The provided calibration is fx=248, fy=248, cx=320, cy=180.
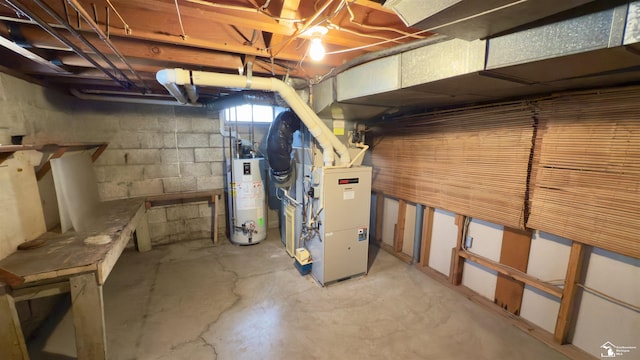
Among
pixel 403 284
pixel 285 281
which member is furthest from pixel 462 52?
pixel 285 281

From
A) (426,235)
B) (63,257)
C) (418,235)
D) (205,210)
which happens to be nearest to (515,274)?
(426,235)

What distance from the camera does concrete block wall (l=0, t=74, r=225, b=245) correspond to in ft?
10.4

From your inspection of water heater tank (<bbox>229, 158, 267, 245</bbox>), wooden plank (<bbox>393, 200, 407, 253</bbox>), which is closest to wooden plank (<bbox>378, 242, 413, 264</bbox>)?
wooden plank (<bbox>393, 200, 407, 253</bbox>)

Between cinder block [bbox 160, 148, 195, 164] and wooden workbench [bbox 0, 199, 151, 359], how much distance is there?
6.20 ft

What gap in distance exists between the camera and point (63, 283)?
62.7 inches

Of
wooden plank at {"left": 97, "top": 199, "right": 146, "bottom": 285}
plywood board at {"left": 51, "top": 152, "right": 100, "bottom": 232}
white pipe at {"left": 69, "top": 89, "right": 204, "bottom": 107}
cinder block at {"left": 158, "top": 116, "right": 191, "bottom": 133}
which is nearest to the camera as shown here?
wooden plank at {"left": 97, "top": 199, "right": 146, "bottom": 285}

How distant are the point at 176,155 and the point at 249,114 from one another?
4.15 feet

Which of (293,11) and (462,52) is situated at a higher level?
(293,11)

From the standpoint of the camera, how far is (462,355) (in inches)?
74.7

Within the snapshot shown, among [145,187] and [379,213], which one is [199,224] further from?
[379,213]

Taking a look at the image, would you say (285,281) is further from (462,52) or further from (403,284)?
(462,52)

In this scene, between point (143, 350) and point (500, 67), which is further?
point (143, 350)

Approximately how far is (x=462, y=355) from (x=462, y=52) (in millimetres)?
→ 2129

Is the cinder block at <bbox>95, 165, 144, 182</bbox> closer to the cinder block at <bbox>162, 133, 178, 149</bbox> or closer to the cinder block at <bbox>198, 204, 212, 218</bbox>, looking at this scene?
the cinder block at <bbox>162, 133, 178, 149</bbox>
